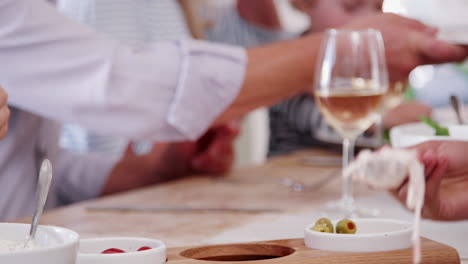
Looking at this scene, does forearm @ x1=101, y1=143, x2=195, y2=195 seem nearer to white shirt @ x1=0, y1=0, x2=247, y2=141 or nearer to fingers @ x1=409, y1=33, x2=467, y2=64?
white shirt @ x1=0, y1=0, x2=247, y2=141

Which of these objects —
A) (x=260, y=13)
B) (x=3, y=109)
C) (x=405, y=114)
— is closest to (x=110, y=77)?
(x=3, y=109)

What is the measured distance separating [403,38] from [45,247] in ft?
2.78

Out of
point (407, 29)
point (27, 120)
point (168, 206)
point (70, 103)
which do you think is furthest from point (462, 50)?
point (27, 120)

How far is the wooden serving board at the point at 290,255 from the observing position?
2.08ft

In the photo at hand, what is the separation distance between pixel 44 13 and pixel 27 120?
0.25m

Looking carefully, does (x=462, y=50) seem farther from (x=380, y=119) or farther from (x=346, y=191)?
(x=380, y=119)

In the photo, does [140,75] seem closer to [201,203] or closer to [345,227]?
[201,203]

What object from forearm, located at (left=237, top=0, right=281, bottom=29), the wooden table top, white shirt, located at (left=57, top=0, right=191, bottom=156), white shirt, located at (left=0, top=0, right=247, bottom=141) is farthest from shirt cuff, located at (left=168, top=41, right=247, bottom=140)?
forearm, located at (left=237, top=0, right=281, bottom=29)

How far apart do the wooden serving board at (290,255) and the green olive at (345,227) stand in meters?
0.04

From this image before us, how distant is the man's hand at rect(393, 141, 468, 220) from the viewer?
714mm

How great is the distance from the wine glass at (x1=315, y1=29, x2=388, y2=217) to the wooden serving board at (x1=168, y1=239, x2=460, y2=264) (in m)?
0.40

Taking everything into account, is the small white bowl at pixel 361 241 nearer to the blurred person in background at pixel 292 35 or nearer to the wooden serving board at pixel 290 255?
the wooden serving board at pixel 290 255

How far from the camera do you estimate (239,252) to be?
2.26 feet

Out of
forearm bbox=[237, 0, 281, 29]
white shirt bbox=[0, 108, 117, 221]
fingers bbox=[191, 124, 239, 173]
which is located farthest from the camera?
forearm bbox=[237, 0, 281, 29]
